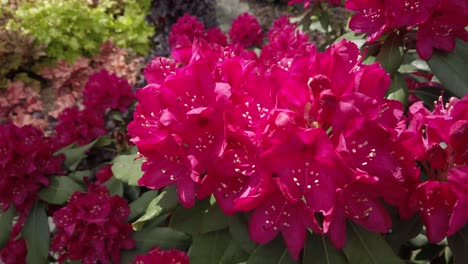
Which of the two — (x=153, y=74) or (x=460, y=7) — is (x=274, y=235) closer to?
(x=153, y=74)

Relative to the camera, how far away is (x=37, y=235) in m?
1.67

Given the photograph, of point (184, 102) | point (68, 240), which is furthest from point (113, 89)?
point (184, 102)

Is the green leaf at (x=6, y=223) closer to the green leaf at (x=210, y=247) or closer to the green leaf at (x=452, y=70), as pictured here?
the green leaf at (x=210, y=247)

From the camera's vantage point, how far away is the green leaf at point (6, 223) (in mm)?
1654

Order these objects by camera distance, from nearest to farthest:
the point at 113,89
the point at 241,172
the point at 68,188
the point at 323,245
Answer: the point at 241,172 → the point at 323,245 → the point at 68,188 → the point at 113,89

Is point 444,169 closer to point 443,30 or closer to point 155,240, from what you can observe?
point 443,30

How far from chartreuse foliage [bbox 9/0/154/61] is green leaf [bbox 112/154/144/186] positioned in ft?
11.8

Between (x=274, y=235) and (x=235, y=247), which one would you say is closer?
(x=274, y=235)

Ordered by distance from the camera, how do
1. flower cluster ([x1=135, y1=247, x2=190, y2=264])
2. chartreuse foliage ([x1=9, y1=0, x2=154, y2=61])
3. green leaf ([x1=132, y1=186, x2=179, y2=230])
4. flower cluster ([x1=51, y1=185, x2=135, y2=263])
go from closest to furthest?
green leaf ([x1=132, y1=186, x2=179, y2=230])
flower cluster ([x1=135, y1=247, x2=190, y2=264])
flower cluster ([x1=51, y1=185, x2=135, y2=263])
chartreuse foliage ([x1=9, y1=0, x2=154, y2=61])

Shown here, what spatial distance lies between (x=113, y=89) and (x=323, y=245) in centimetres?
174

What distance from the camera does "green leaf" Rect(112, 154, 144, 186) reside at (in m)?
1.19

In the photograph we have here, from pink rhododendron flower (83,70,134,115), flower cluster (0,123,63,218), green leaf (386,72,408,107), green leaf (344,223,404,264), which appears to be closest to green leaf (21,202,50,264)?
flower cluster (0,123,63,218)

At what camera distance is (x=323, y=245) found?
36.2 inches

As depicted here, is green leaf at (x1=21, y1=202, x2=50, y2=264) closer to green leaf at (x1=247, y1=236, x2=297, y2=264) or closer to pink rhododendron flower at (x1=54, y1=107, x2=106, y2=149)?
pink rhododendron flower at (x1=54, y1=107, x2=106, y2=149)
